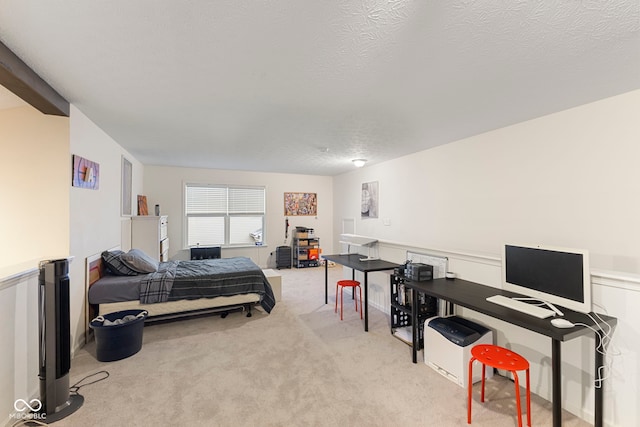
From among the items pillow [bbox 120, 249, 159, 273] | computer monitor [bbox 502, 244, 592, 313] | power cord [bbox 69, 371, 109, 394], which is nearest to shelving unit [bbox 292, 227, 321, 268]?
pillow [bbox 120, 249, 159, 273]

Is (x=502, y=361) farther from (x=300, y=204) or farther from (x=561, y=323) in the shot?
(x=300, y=204)

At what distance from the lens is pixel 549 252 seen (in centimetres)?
194

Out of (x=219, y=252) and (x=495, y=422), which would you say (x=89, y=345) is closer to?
(x=219, y=252)

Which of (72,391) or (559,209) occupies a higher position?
(559,209)

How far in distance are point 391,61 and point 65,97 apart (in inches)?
111

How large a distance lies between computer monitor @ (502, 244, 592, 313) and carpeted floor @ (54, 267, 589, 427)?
85cm

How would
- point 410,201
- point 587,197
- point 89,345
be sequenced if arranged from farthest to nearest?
1. point 410,201
2. point 89,345
3. point 587,197

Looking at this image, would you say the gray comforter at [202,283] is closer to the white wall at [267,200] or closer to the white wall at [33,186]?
the white wall at [33,186]

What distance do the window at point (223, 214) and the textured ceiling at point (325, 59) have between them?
3227 mm

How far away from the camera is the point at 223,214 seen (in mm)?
6637

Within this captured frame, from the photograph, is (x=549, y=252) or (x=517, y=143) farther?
(x=517, y=143)

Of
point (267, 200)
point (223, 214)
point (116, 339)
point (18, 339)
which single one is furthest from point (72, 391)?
point (267, 200)

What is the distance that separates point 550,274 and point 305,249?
5.56 m

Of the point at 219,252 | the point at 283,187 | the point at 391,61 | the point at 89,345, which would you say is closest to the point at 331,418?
the point at 391,61
